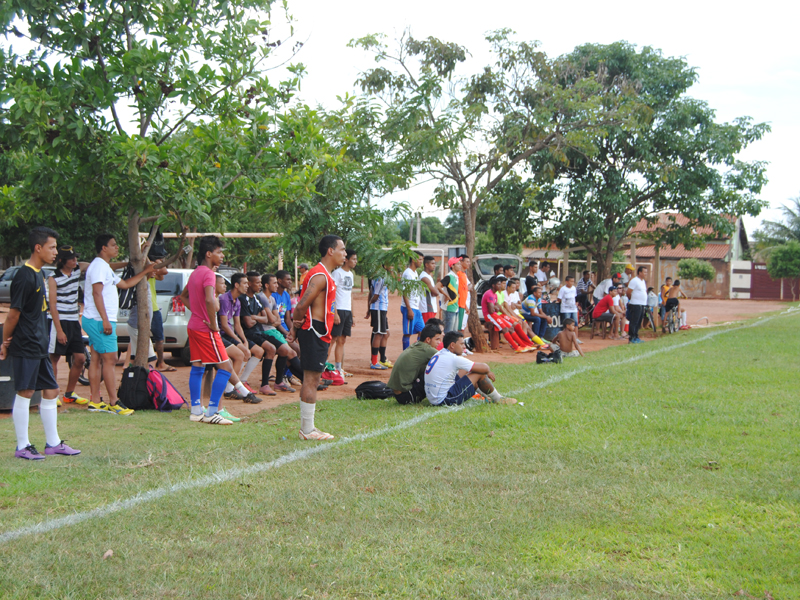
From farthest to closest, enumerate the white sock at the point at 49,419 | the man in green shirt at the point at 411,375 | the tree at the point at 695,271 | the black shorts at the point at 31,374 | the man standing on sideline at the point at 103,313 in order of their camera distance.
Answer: the tree at the point at 695,271 < the man in green shirt at the point at 411,375 < the man standing on sideline at the point at 103,313 < the white sock at the point at 49,419 < the black shorts at the point at 31,374

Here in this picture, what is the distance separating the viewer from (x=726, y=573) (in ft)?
12.2

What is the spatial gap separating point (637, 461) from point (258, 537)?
316 centimetres

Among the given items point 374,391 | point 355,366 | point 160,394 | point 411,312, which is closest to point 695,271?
point 411,312

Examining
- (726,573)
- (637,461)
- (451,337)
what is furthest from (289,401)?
(726,573)

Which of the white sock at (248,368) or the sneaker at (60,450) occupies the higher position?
the white sock at (248,368)

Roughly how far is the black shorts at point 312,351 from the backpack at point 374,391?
8.16 feet

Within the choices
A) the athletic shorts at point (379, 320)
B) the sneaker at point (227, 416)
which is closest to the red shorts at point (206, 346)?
the sneaker at point (227, 416)

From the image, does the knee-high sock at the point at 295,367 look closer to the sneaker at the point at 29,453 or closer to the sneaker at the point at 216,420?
the sneaker at the point at 216,420

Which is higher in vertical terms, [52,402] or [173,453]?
[52,402]

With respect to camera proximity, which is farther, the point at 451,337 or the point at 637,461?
the point at 451,337

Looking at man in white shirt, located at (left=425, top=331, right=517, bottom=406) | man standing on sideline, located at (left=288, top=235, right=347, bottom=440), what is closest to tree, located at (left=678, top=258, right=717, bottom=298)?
man in white shirt, located at (left=425, top=331, right=517, bottom=406)

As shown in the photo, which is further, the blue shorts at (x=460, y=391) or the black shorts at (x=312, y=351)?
the blue shorts at (x=460, y=391)

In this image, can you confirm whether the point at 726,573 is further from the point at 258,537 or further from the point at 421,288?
the point at 421,288

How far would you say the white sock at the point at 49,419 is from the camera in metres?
6.00
